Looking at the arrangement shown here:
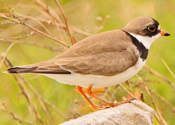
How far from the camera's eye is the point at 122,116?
475 centimetres

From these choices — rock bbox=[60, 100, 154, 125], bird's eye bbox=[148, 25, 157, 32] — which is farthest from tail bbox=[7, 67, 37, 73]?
bird's eye bbox=[148, 25, 157, 32]

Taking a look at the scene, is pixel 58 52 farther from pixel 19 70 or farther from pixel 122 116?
pixel 122 116

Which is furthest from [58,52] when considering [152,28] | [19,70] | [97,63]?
[19,70]

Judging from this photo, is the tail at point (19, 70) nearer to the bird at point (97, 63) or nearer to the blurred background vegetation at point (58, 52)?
the bird at point (97, 63)

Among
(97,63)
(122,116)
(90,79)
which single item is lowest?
(122,116)

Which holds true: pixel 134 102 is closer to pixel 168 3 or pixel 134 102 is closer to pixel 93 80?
pixel 93 80

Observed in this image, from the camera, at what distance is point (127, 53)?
17.1ft

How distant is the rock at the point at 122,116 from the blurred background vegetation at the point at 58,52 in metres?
0.76

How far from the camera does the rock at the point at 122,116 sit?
4.50 m

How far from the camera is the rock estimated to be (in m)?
4.50

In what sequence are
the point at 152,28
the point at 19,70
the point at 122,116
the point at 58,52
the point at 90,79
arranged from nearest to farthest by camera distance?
the point at 122,116, the point at 19,70, the point at 90,79, the point at 152,28, the point at 58,52

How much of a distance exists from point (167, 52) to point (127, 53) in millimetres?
2852

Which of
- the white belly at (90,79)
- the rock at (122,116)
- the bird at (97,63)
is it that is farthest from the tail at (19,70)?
the rock at (122,116)

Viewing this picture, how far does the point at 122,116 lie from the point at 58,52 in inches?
155
